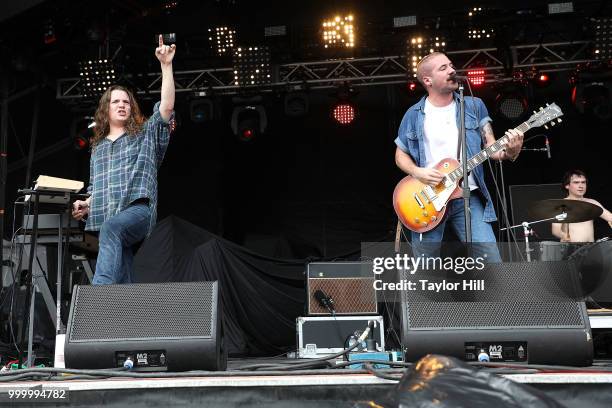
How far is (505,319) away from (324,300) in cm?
422

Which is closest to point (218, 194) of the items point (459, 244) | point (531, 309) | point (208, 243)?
point (208, 243)

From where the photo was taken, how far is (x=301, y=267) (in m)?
8.77

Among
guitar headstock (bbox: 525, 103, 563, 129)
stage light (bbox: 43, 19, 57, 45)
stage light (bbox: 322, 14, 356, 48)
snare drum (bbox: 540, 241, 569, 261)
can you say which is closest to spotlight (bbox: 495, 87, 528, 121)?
stage light (bbox: 322, 14, 356, 48)

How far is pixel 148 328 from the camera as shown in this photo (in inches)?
117

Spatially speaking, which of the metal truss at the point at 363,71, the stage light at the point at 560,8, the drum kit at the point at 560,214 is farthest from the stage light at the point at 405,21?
the drum kit at the point at 560,214

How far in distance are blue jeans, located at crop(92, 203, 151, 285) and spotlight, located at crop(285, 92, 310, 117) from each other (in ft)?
18.5

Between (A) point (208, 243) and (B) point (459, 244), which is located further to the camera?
(A) point (208, 243)

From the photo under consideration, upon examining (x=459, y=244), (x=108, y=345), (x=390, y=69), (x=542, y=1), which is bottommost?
(x=108, y=345)

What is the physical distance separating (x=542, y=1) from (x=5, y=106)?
689 cm

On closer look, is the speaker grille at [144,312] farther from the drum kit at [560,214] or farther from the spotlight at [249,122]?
the spotlight at [249,122]

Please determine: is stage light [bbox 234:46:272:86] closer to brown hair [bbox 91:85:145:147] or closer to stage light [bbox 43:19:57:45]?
stage light [bbox 43:19:57:45]

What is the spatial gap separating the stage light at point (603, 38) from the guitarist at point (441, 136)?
5038mm

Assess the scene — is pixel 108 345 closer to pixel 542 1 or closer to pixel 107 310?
pixel 107 310

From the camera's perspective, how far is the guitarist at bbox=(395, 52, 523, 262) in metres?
3.95
